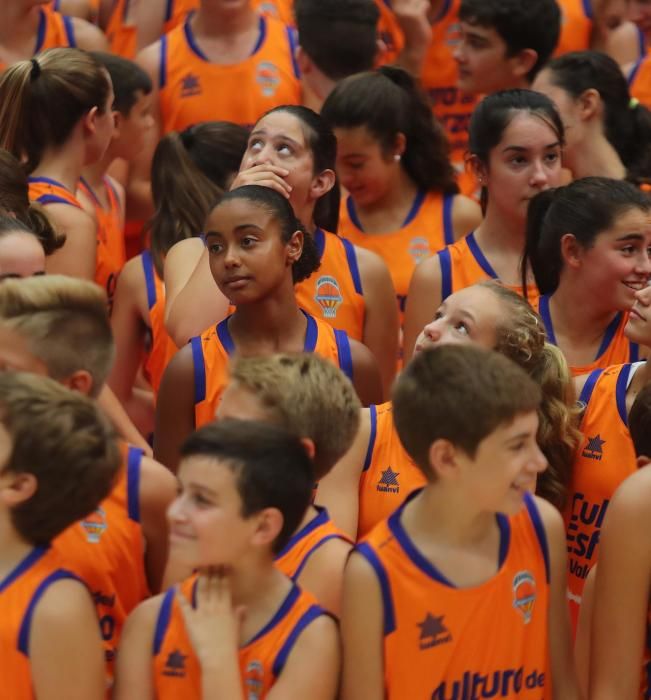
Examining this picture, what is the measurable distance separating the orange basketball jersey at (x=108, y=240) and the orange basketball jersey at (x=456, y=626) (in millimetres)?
2802

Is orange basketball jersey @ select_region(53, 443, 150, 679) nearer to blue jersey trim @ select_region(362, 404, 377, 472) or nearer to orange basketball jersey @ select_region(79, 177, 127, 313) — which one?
blue jersey trim @ select_region(362, 404, 377, 472)

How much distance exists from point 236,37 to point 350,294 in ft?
7.51

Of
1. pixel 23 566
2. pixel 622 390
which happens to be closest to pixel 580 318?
pixel 622 390

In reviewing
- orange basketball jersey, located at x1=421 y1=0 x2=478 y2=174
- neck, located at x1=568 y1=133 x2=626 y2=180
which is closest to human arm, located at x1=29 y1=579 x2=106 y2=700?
neck, located at x1=568 y1=133 x2=626 y2=180

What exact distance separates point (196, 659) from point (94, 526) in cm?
52

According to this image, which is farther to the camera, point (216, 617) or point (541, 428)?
point (541, 428)

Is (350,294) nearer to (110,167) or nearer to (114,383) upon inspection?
(114,383)

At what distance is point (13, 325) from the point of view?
3.46 meters

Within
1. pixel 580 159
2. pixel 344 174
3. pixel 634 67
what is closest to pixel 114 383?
pixel 344 174

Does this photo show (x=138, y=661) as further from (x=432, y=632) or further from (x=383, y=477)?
(x=383, y=477)

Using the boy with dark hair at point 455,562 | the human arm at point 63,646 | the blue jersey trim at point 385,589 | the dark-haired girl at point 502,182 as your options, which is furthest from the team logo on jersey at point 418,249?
the human arm at point 63,646

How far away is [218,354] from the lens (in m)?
4.30

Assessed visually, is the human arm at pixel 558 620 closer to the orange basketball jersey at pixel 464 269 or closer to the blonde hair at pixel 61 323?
the blonde hair at pixel 61 323

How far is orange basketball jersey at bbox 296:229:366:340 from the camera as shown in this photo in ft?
16.8
